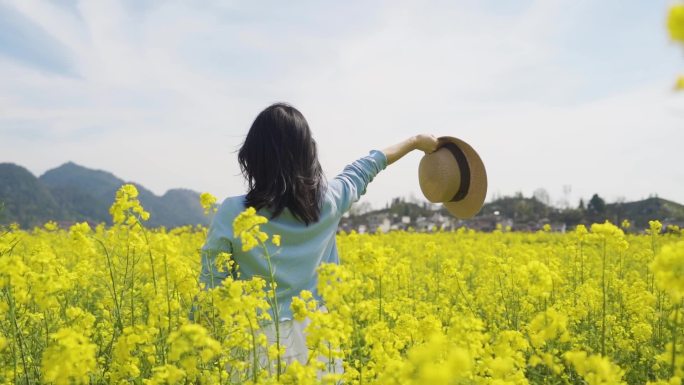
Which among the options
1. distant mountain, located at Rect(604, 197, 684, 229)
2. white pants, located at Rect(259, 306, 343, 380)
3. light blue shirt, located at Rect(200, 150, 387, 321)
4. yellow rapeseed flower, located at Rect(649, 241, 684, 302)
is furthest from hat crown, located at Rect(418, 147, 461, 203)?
distant mountain, located at Rect(604, 197, 684, 229)

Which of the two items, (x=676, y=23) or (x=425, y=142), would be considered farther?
(x=425, y=142)

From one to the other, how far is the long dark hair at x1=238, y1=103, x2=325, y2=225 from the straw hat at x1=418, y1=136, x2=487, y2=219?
1.18m

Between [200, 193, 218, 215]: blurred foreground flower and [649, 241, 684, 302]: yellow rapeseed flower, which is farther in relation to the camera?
[200, 193, 218, 215]: blurred foreground flower

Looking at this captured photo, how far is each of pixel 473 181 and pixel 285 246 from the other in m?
1.51

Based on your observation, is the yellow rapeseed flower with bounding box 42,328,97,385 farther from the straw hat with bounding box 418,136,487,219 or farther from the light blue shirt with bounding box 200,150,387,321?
the straw hat with bounding box 418,136,487,219

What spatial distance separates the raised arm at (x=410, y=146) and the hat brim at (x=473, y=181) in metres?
0.13

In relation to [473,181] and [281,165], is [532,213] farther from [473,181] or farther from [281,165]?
[281,165]

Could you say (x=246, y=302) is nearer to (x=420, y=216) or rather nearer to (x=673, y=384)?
(x=673, y=384)

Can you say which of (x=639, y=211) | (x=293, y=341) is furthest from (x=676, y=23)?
(x=639, y=211)

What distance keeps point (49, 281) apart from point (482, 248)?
10.1 m

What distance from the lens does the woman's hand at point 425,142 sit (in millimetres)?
3449

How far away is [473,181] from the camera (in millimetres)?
3609

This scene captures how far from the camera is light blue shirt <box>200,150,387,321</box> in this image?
2.59 metres

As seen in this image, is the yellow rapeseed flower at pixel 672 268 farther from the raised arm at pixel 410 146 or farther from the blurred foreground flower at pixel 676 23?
the raised arm at pixel 410 146
